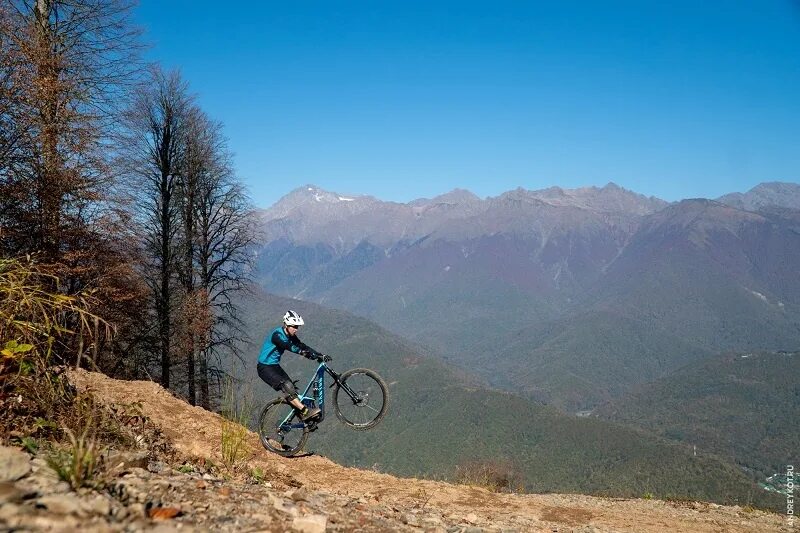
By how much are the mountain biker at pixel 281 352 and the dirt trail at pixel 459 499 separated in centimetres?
96

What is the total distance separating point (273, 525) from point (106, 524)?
1.18 m

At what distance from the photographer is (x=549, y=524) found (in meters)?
7.21

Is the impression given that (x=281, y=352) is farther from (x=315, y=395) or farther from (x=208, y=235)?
(x=208, y=235)

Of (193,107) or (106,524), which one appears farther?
(193,107)

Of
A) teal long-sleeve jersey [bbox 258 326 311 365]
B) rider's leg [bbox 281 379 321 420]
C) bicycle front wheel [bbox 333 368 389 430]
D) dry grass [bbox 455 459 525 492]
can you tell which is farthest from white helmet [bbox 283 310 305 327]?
→ dry grass [bbox 455 459 525 492]

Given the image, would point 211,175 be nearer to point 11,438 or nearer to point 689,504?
point 11,438

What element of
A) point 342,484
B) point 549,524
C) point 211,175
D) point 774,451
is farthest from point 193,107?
point 774,451

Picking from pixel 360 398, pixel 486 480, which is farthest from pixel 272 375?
pixel 486 480

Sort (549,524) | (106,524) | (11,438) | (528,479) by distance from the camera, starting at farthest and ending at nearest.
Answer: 1. (528,479)
2. (549,524)
3. (11,438)
4. (106,524)

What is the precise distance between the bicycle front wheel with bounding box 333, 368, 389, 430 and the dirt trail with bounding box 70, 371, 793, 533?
918mm

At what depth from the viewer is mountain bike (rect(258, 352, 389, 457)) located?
9.65 metres

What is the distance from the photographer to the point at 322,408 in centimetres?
970

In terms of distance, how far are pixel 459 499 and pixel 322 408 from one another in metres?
2.96

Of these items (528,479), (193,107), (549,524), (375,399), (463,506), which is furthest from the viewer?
(528,479)
